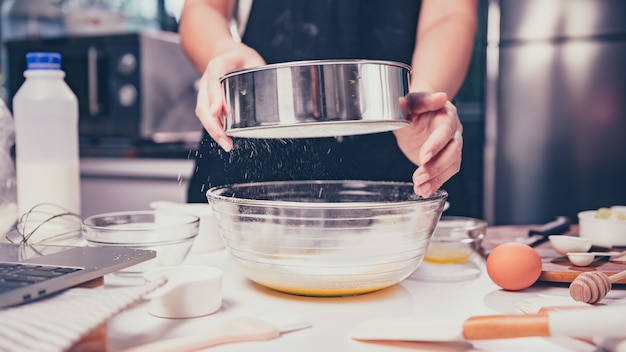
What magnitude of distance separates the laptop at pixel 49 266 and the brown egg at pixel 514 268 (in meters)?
0.44

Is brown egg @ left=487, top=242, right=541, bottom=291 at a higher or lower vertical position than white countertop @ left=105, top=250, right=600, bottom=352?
higher

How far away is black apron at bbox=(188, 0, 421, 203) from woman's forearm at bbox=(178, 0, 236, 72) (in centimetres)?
14

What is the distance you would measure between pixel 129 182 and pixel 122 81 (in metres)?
0.41

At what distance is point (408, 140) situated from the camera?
3.19ft

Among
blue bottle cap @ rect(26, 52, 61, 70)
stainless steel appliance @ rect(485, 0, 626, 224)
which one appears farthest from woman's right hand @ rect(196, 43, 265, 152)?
stainless steel appliance @ rect(485, 0, 626, 224)

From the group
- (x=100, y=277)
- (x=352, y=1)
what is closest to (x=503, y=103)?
(x=352, y=1)

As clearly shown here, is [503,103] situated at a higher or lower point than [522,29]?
lower

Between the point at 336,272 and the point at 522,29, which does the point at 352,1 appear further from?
the point at 522,29

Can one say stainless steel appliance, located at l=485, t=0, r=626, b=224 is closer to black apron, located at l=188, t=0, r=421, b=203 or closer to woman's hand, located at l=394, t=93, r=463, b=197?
black apron, located at l=188, t=0, r=421, b=203

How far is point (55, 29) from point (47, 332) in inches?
120

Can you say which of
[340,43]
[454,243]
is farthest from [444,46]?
[454,243]

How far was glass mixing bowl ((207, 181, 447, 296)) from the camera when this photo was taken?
66 centimetres

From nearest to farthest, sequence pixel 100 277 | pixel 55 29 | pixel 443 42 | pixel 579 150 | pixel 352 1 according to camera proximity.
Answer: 1. pixel 100 277
2. pixel 443 42
3. pixel 352 1
4. pixel 579 150
5. pixel 55 29

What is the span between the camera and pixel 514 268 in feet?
2.39
